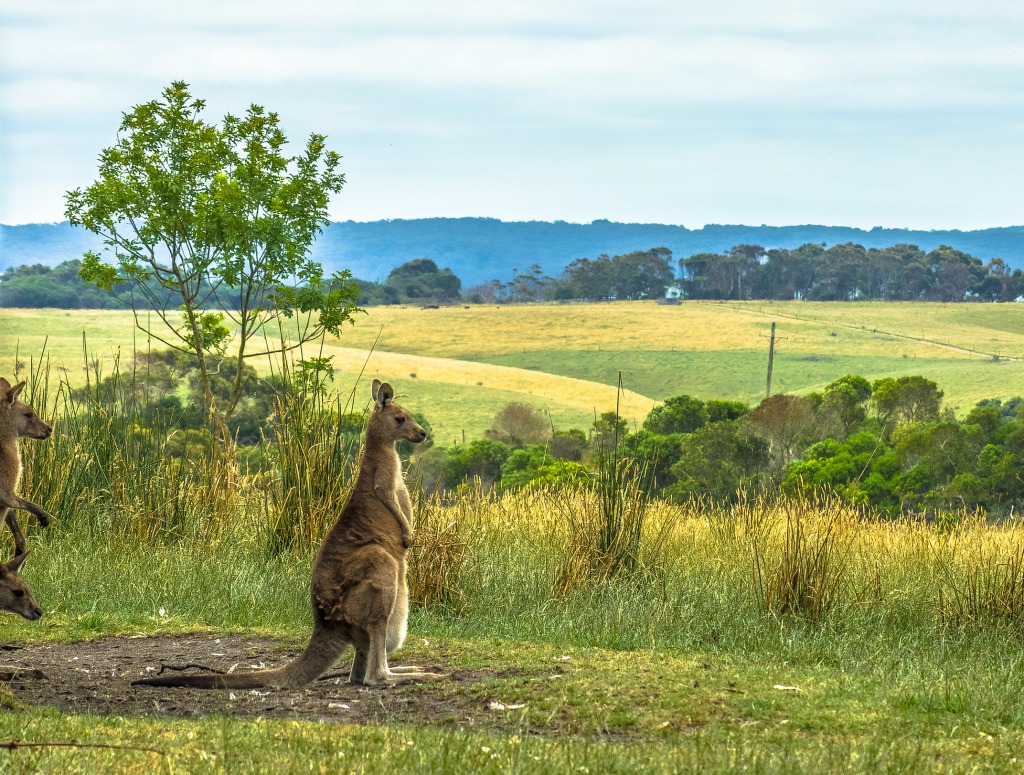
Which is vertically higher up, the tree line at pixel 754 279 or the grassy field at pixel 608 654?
the tree line at pixel 754 279

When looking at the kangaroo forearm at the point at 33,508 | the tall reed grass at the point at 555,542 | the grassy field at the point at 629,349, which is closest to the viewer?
the kangaroo forearm at the point at 33,508

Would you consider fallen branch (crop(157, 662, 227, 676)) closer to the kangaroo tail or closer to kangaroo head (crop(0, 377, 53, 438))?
the kangaroo tail

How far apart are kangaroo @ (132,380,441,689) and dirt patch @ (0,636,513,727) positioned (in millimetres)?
87

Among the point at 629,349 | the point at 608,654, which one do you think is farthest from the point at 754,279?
the point at 608,654

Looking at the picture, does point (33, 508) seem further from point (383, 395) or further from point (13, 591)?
point (383, 395)

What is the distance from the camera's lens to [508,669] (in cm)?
727

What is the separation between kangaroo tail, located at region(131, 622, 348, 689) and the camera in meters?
6.68

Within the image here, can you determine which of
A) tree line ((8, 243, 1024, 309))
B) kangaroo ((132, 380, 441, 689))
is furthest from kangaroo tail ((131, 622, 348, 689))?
tree line ((8, 243, 1024, 309))

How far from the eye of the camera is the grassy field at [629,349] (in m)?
78.1

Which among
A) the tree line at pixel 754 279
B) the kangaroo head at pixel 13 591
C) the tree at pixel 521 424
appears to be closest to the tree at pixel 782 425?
the tree at pixel 521 424

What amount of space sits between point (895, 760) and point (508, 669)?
2.53m

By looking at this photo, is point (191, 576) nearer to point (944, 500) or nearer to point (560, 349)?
point (944, 500)

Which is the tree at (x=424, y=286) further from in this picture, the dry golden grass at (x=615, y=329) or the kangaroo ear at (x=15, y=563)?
the kangaroo ear at (x=15, y=563)

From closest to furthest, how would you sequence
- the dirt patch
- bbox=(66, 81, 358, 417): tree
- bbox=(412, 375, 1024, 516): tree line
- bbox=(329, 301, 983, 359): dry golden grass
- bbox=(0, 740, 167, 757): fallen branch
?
bbox=(0, 740, 167, 757): fallen branch → the dirt patch → bbox=(66, 81, 358, 417): tree → bbox=(412, 375, 1024, 516): tree line → bbox=(329, 301, 983, 359): dry golden grass
